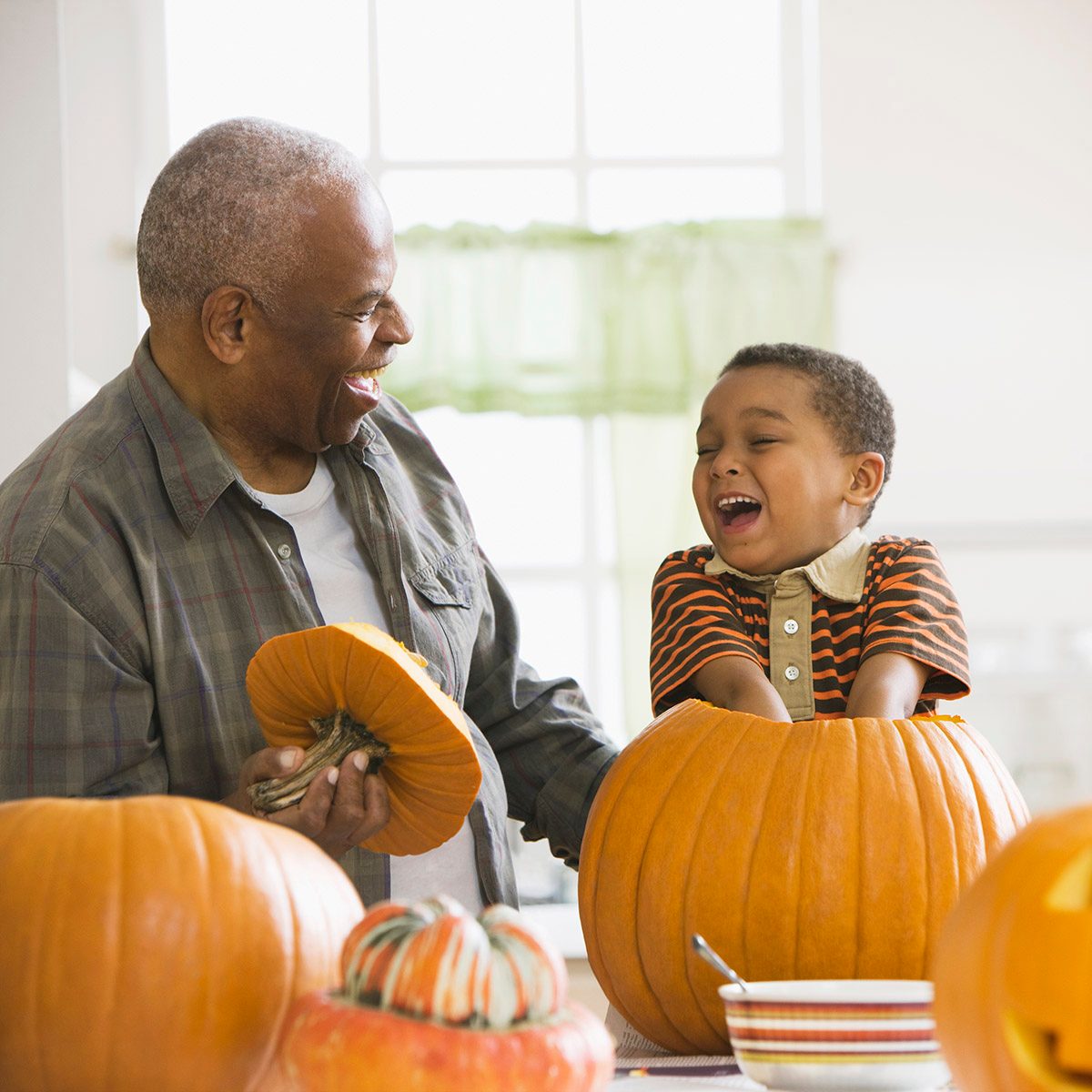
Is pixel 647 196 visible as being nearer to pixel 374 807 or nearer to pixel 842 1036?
pixel 374 807

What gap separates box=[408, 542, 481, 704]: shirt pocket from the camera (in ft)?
4.90

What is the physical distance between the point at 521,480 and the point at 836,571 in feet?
9.68

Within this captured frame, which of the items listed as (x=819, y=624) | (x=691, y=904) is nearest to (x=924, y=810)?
(x=691, y=904)

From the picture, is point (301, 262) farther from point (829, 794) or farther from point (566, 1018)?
point (566, 1018)

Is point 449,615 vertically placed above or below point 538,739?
above

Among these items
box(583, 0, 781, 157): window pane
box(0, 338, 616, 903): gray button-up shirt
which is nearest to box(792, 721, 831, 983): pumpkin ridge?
box(0, 338, 616, 903): gray button-up shirt

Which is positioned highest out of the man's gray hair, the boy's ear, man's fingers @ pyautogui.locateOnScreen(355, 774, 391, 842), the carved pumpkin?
the man's gray hair

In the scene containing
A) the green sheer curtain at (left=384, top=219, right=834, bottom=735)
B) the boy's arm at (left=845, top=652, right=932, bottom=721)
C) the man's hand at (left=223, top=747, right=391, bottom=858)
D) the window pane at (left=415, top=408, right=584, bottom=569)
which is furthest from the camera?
the window pane at (left=415, top=408, right=584, bottom=569)

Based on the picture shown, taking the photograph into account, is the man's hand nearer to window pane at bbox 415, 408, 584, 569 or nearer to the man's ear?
the man's ear

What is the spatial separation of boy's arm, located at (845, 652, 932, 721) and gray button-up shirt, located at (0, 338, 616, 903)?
430 mm

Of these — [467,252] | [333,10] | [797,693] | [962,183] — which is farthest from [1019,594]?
[797,693]

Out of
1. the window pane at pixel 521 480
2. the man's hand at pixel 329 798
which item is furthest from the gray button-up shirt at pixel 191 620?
the window pane at pixel 521 480

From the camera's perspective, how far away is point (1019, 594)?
163 inches

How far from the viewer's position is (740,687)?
120cm
